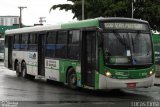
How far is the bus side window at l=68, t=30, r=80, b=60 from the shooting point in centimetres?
1817

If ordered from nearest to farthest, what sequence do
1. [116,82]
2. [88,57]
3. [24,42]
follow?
1. [116,82]
2. [88,57]
3. [24,42]

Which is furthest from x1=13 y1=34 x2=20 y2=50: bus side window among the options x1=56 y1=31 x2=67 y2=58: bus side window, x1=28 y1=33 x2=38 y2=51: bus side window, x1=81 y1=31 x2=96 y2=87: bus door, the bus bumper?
the bus bumper

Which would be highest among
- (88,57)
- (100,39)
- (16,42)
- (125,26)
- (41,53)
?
(125,26)

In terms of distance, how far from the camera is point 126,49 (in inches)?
656

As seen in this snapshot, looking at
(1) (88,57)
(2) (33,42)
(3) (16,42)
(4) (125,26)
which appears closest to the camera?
(4) (125,26)

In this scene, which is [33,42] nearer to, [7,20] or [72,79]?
[72,79]

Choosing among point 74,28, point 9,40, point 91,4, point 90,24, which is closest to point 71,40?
point 74,28

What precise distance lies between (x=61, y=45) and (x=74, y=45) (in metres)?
1.54

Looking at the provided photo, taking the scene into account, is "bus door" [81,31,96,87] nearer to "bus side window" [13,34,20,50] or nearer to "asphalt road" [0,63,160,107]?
"asphalt road" [0,63,160,107]

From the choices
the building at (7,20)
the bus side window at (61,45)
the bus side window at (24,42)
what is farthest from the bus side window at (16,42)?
the building at (7,20)

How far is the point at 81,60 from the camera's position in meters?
17.6

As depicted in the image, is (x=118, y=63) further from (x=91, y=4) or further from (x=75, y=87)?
(x=91, y=4)

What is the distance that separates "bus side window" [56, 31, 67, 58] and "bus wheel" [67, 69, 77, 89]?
0.91 metres

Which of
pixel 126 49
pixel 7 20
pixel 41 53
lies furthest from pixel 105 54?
pixel 7 20
